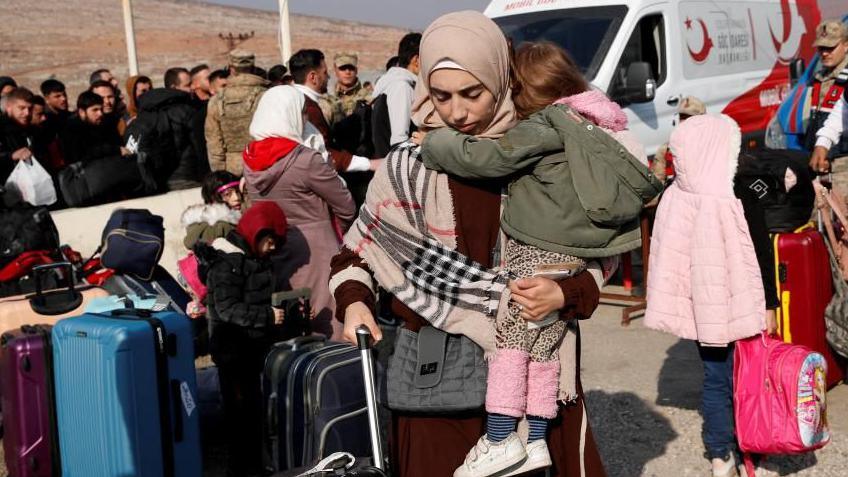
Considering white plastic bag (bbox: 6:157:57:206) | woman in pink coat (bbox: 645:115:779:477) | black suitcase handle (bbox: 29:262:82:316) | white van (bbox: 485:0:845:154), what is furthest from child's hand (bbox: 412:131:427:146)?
white van (bbox: 485:0:845:154)

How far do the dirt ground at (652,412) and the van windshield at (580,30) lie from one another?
8.97ft

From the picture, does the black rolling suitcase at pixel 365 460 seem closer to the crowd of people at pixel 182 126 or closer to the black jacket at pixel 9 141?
the crowd of people at pixel 182 126

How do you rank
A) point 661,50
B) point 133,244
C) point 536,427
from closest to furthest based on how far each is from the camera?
point 536,427
point 133,244
point 661,50

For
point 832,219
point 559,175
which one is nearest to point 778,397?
point 832,219

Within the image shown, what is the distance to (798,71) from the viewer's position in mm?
10648

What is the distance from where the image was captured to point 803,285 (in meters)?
5.32

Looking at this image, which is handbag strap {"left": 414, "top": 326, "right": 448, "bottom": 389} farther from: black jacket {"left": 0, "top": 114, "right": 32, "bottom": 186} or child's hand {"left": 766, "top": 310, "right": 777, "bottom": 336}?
black jacket {"left": 0, "top": 114, "right": 32, "bottom": 186}

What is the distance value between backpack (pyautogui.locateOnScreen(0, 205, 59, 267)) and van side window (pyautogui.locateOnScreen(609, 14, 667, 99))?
4961 mm

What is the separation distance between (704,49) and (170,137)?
5.12 meters

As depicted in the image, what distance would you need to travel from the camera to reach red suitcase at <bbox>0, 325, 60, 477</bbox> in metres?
4.39

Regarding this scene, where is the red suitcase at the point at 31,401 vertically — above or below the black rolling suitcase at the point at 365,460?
below

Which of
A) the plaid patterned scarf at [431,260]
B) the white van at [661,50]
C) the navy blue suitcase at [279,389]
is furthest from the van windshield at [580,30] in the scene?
the plaid patterned scarf at [431,260]

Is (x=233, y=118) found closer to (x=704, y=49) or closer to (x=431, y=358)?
(x=704, y=49)

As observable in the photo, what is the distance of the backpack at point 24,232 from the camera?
5998 millimetres
